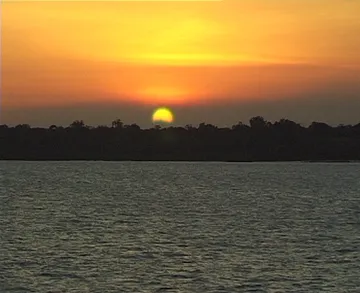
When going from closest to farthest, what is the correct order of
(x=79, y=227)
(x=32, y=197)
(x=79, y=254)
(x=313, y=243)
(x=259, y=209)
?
(x=79, y=254) → (x=313, y=243) → (x=79, y=227) → (x=259, y=209) → (x=32, y=197)

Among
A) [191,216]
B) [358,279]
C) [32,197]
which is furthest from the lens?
[32,197]

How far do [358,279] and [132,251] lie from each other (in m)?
15.3

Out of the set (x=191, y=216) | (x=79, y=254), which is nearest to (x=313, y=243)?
(x=79, y=254)

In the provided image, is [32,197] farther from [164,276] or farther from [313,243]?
[164,276]

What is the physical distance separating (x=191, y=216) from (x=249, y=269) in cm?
3407

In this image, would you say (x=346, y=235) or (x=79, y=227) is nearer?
(x=346, y=235)

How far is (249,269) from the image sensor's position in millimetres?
41469

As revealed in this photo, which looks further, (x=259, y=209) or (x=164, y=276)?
(x=259, y=209)

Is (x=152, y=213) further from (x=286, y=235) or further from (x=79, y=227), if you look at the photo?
(x=286, y=235)

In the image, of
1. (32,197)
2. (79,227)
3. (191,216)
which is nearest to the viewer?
(79,227)

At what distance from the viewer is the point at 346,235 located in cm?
5816

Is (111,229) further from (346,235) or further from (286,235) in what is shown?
(346,235)

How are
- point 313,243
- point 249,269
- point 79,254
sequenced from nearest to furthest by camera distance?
point 249,269 < point 79,254 < point 313,243

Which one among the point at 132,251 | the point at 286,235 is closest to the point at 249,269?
the point at 132,251
